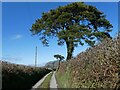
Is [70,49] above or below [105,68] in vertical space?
above

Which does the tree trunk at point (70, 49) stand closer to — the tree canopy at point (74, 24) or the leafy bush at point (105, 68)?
the tree canopy at point (74, 24)

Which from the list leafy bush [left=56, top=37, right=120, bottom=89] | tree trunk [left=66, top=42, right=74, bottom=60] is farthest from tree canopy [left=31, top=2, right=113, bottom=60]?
leafy bush [left=56, top=37, right=120, bottom=89]

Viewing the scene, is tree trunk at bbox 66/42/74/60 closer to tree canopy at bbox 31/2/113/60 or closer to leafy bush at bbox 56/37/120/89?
tree canopy at bbox 31/2/113/60

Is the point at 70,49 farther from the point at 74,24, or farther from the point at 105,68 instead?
the point at 105,68

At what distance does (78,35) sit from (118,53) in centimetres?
3630

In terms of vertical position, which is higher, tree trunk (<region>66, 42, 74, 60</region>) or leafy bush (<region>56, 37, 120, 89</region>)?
tree trunk (<region>66, 42, 74, 60</region>)

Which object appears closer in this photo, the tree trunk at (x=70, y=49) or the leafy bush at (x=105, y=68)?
the leafy bush at (x=105, y=68)

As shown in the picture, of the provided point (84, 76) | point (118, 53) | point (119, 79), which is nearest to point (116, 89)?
point (119, 79)

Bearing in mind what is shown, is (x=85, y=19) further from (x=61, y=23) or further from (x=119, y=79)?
(x=119, y=79)

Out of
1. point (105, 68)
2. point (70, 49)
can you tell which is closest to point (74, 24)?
point (70, 49)

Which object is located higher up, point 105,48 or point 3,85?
point 105,48

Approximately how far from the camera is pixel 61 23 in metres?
45.7

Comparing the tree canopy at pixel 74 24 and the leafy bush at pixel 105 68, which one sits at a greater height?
the tree canopy at pixel 74 24

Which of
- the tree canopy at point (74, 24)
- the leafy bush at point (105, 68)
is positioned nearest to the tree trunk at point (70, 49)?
the tree canopy at point (74, 24)
